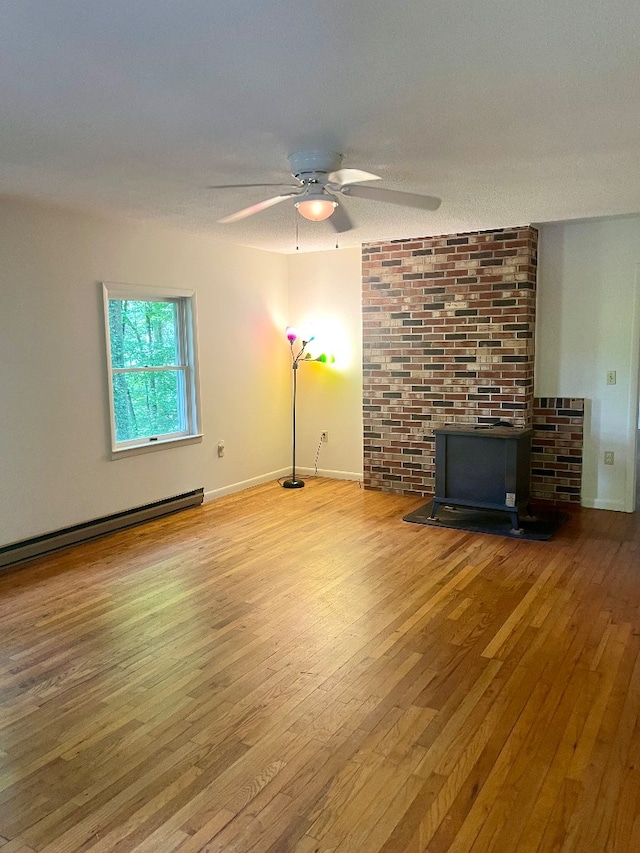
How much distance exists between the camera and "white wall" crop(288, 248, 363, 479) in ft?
20.7

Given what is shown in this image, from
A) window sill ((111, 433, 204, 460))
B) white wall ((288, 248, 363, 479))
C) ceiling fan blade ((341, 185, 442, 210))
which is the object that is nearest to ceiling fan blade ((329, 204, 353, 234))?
ceiling fan blade ((341, 185, 442, 210))

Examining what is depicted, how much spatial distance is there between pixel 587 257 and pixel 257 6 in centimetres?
413

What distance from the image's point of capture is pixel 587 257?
16.8 ft

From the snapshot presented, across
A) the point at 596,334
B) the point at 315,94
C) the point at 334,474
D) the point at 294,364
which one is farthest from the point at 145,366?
the point at 596,334

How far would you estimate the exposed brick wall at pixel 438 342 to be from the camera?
524 centimetres

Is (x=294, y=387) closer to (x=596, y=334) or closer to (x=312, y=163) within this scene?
(x=596, y=334)

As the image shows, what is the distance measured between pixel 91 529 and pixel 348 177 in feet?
10.0

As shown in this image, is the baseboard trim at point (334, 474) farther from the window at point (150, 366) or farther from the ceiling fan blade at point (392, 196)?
the ceiling fan blade at point (392, 196)

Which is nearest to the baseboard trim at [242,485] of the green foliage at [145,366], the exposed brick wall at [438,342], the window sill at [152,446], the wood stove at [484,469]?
the window sill at [152,446]

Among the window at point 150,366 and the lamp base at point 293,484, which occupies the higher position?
the window at point 150,366

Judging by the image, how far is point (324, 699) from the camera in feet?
8.59

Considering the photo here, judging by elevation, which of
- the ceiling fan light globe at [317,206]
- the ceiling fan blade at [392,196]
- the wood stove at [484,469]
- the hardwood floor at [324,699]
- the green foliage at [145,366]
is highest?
the ceiling fan blade at [392,196]

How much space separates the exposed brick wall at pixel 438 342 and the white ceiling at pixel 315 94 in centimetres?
145

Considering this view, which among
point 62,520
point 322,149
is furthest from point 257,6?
point 62,520
